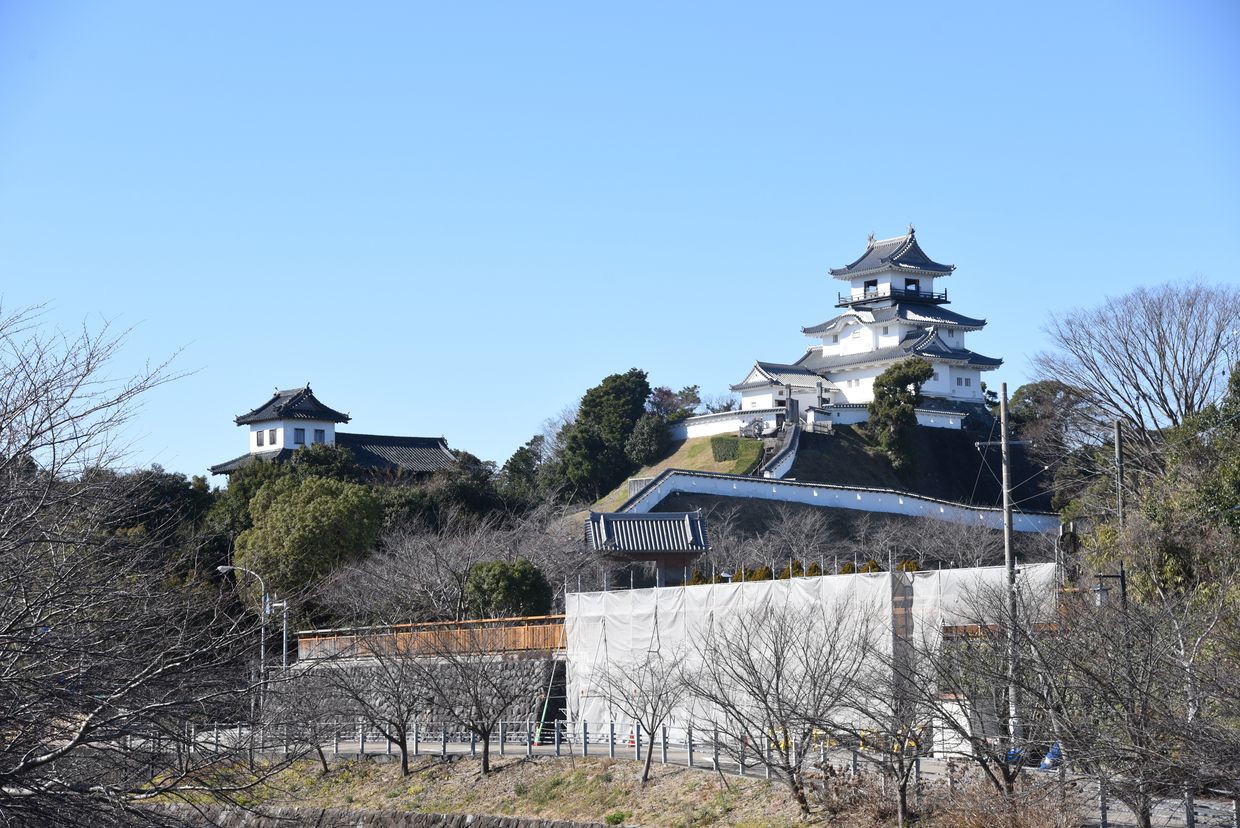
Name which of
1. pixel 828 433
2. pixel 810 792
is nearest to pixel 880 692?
pixel 810 792

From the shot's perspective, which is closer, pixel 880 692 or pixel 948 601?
pixel 880 692

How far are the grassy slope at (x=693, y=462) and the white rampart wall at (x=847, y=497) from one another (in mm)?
6087

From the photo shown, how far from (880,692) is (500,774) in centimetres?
906

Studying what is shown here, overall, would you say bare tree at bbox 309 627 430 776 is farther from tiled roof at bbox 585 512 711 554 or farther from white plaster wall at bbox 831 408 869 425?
white plaster wall at bbox 831 408 869 425

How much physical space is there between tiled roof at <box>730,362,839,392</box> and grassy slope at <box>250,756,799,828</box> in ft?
164

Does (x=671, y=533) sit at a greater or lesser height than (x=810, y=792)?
greater

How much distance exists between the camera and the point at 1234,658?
14.0m

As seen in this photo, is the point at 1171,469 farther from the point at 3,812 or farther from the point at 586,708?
the point at 3,812

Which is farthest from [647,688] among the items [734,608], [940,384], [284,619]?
[940,384]

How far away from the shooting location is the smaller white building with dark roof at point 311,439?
6259cm

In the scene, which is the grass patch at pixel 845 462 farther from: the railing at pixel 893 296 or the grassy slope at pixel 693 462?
the railing at pixel 893 296

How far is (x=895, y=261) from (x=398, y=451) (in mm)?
36489

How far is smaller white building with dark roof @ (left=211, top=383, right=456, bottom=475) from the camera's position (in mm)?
62594

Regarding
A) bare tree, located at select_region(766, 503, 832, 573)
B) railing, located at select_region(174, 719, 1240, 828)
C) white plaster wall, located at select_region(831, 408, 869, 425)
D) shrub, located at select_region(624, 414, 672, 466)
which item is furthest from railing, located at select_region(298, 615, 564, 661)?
white plaster wall, located at select_region(831, 408, 869, 425)
